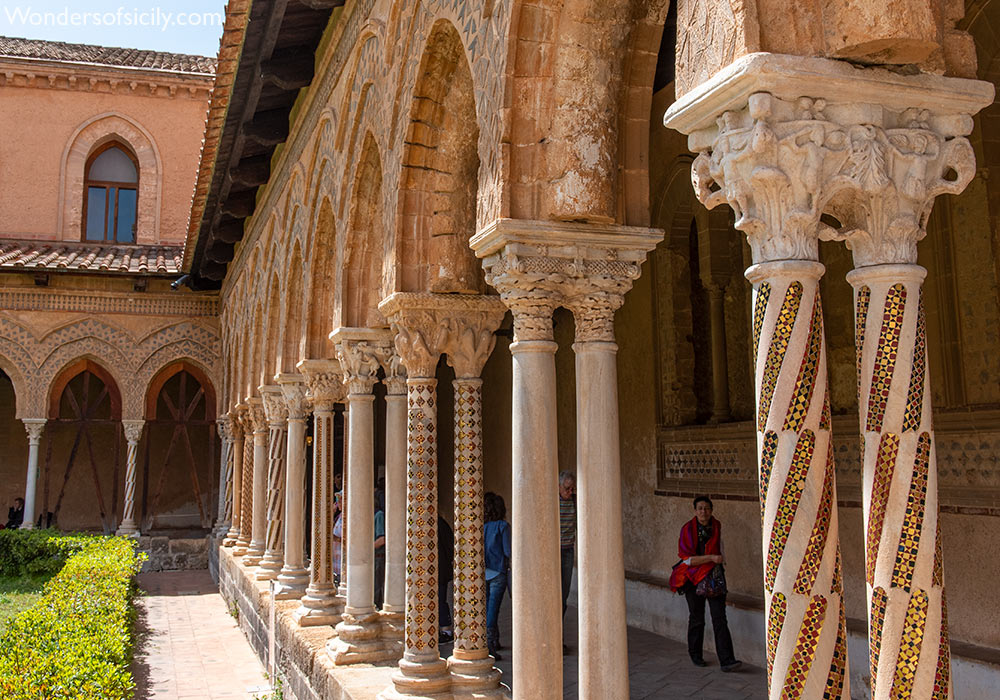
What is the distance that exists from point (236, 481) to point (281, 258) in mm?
6732

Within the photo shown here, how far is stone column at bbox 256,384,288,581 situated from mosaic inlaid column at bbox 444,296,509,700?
6026 millimetres

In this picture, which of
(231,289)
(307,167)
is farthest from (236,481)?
(307,167)

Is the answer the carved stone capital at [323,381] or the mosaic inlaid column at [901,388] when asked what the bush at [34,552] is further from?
the mosaic inlaid column at [901,388]

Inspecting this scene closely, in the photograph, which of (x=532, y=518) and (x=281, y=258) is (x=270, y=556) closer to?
(x=281, y=258)

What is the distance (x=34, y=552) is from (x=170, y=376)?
5.15 m

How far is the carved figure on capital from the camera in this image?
2641 mm

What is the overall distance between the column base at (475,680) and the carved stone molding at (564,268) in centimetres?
216

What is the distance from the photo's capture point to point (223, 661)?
33.8 feet

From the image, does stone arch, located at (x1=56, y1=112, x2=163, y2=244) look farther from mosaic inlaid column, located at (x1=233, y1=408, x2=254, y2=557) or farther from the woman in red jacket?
the woman in red jacket

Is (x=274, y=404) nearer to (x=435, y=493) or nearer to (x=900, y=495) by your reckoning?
(x=435, y=493)

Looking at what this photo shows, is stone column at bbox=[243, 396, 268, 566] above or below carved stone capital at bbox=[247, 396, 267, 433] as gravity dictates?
below

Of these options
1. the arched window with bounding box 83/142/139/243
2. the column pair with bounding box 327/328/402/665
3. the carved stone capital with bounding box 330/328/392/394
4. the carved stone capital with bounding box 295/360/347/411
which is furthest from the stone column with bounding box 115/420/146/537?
the carved stone capital with bounding box 330/328/392/394

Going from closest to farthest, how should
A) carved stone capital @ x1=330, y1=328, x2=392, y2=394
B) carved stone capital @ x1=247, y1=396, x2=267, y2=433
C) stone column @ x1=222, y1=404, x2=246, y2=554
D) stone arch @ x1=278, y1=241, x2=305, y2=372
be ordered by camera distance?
carved stone capital @ x1=330, y1=328, x2=392, y2=394 → stone arch @ x1=278, y1=241, x2=305, y2=372 → carved stone capital @ x1=247, y1=396, x2=267, y2=433 → stone column @ x1=222, y1=404, x2=246, y2=554

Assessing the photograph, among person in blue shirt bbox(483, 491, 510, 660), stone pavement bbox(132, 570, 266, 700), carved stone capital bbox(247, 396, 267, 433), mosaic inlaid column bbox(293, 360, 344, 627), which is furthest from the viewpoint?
carved stone capital bbox(247, 396, 267, 433)
